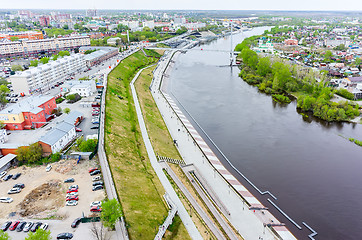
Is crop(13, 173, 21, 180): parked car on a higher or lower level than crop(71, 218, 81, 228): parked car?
higher

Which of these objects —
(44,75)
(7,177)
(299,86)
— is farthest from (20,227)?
(299,86)

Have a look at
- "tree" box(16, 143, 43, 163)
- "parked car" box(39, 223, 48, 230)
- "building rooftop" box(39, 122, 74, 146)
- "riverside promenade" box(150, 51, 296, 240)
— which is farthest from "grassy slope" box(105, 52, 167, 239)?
"tree" box(16, 143, 43, 163)

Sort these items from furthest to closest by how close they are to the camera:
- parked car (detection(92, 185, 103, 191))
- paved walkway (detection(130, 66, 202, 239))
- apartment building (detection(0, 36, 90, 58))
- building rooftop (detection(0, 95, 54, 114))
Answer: apartment building (detection(0, 36, 90, 58)) → building rooftop (detection(0, 95, 54, 114)) → parked car (detection(92, 185, 103, 191)) → paved walkway (detection(130, 66, 202, 239))

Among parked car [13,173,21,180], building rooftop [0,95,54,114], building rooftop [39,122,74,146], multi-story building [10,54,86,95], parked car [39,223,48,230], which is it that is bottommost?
parked car [39,223,48,230]

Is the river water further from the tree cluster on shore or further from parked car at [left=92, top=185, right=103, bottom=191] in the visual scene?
parked car at [left=92, top=185, right=103, bottom=191]

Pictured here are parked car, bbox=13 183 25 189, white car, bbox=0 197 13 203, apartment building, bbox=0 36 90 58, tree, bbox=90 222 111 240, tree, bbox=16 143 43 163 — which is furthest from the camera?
apartment building, bbox=0 36 90 58

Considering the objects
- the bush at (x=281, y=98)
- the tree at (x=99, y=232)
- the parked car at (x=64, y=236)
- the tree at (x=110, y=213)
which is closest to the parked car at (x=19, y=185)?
→ the parked car at (x=64, y=236)
